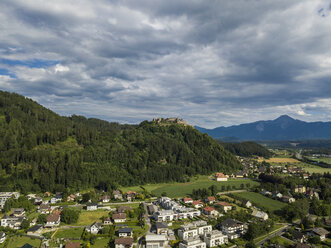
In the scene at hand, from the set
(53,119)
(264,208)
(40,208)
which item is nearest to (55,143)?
(53,119)

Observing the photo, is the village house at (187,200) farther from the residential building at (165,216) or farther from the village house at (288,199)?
the village house at (288,199)

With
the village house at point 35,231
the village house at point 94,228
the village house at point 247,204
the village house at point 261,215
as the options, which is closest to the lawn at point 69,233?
the village house at point 94,228

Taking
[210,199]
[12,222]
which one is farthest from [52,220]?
[210,199]

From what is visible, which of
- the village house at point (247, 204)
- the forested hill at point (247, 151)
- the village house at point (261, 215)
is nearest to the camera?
the village house at point (261, 215)

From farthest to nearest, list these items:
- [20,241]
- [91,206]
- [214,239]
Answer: [91,206], [20,241], [214,239]

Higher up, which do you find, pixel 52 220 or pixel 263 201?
pixel 52 220

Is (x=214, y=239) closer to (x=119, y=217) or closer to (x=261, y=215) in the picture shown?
(x=261, y=215)
